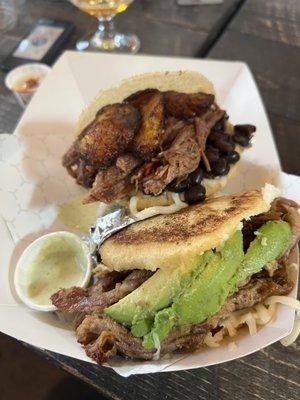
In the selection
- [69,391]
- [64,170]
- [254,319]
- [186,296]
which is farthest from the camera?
[69,391]

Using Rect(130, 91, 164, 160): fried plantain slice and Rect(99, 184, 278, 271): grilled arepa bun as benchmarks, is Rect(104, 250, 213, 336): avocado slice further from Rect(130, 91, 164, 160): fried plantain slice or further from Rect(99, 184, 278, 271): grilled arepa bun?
Rect(130, 91, 164, 160): fried plantain slice

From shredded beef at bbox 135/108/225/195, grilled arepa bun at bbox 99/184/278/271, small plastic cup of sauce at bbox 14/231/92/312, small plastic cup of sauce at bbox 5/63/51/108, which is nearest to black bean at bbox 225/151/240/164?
shredded beef at bbox 135/108/225/195

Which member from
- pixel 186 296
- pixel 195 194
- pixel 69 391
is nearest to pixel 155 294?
pixel 186 296

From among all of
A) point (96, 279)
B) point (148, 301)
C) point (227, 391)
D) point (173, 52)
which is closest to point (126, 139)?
point (96, 279)

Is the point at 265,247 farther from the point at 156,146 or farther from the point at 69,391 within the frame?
the point at 69,391

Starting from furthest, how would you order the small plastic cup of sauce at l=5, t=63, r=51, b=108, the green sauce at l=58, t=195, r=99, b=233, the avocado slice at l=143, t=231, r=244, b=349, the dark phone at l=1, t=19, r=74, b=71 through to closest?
the dark phone at l=1, t=19, r=74, b=71 < the small plastic cup of sauce at l=5, t=63, r=51, b=108 < the green sauce at l=58, t=195, r=99, b=233 < the avocado slice at l=143, t=231, r=244, b=349
